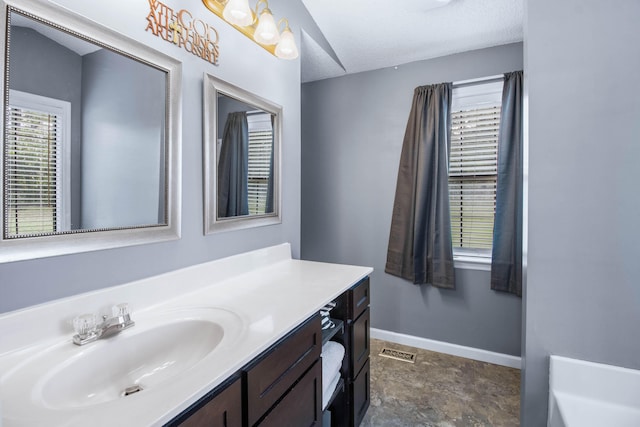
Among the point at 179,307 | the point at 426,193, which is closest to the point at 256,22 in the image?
the point at 179,307

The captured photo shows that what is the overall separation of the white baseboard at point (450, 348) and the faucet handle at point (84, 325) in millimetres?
2436

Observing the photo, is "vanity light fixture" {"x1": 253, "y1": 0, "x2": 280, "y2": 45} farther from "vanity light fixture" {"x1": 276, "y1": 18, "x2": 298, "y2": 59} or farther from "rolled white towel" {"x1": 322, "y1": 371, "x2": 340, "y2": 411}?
"rolled white towel" {"x1": 322, "y1": 371, "x2": 340, "y2": 411}

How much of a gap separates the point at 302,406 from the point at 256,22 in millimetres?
1898

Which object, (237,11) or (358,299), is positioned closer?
(237,11)

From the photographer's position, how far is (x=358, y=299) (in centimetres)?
168

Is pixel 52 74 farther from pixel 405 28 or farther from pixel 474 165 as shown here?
pixel 474 165

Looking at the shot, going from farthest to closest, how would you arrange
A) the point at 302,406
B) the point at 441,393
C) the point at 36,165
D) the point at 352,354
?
the point at 441,393 < the point at 352,354 < the point at 302,406 < the point at 36,165

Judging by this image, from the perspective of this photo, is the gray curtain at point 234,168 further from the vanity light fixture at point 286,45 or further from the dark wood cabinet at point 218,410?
the dark wood cabinet at point 218,410

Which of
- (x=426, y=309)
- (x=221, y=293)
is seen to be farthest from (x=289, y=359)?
(x=426, y=309)

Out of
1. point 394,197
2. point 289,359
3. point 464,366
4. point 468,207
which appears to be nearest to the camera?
point 289,359

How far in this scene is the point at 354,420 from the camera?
1.68 m

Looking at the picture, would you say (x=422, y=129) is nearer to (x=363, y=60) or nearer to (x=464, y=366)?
(x=363, y=60)

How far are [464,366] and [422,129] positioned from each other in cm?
193

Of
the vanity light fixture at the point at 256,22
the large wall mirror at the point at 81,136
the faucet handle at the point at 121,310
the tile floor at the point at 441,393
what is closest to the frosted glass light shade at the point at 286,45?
the vanity light fixture at the point at 256,22
